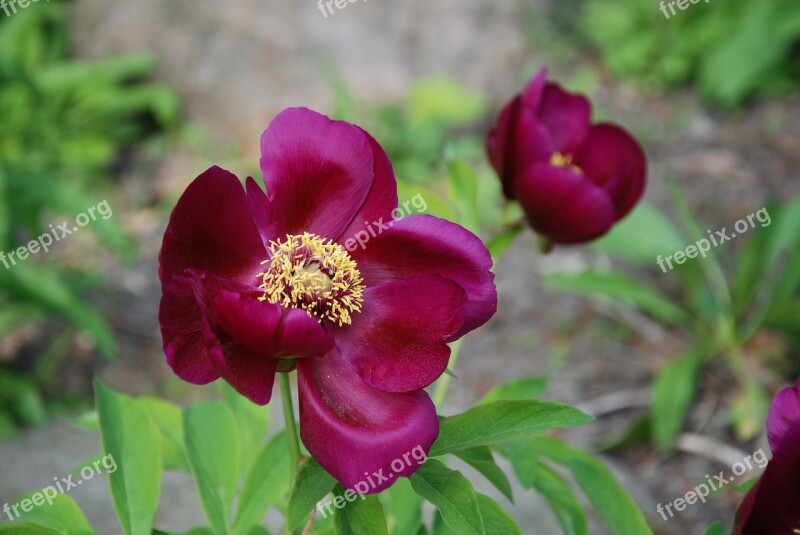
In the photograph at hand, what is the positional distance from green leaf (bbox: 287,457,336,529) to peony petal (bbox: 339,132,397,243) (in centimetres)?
30

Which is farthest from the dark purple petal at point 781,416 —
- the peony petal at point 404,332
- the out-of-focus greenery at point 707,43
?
the out-of-focus greenery at point 707,43

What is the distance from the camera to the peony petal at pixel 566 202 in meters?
1.39

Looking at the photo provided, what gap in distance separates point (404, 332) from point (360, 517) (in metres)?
0.21

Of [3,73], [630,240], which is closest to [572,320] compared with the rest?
[630,240]

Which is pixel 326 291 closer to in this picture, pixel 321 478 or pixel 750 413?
pixel 321 478

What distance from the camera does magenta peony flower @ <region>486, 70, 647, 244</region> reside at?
55.3 inches

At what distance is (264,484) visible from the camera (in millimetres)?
1148

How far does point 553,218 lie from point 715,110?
3.63 meters

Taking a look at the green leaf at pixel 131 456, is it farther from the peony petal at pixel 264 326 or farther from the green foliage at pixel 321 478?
the peony petal at pixel 264 326

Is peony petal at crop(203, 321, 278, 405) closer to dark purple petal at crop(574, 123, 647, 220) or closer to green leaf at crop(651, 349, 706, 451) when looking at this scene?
dark purple petal at crop(574, 123, 647, 220)

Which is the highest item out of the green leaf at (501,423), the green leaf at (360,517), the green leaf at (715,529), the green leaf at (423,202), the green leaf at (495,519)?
the green leaf at (423,202)

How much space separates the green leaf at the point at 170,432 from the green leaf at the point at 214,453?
14 cm

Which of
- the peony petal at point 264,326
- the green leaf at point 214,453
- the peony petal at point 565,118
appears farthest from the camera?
the peony petal at point 565,118

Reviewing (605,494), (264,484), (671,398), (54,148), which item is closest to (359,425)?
(264,484)
